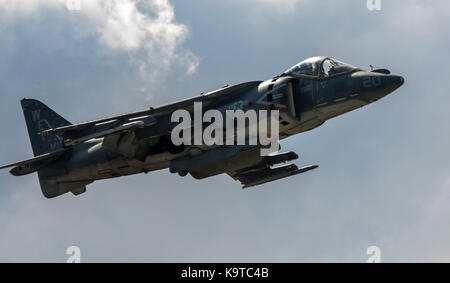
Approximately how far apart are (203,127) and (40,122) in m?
8.83

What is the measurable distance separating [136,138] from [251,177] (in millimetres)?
5534

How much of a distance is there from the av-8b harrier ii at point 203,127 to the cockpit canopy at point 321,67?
1.3 inches

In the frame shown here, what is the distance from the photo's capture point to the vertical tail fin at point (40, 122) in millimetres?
30484

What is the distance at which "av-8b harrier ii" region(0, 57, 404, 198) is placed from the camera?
2400 cm

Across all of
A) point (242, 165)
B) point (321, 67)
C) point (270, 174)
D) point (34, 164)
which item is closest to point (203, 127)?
point (242, 165)

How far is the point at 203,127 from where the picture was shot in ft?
83.8

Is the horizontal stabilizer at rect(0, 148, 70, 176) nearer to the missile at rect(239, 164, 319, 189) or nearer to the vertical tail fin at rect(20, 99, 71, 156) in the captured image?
the vertical tail fin at rect(20, 99, 71, 156)

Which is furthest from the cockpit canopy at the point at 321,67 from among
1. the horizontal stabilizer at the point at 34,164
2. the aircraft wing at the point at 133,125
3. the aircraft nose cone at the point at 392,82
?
the horizontal stabilizer at the point at 34,164

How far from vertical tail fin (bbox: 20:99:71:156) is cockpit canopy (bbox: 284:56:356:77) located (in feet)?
34.9

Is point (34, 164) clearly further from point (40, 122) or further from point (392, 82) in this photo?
point (392, 82)

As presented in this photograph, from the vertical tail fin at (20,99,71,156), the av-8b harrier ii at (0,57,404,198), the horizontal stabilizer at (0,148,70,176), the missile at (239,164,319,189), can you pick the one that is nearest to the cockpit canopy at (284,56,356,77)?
the av-8b harrier ii at (0,57,404,198)

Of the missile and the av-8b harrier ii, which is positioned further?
the missile

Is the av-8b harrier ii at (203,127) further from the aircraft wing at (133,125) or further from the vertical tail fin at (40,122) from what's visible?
the vertical tail fin at (40,122)

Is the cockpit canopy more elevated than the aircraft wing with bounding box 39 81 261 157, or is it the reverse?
the cockpit canopy
